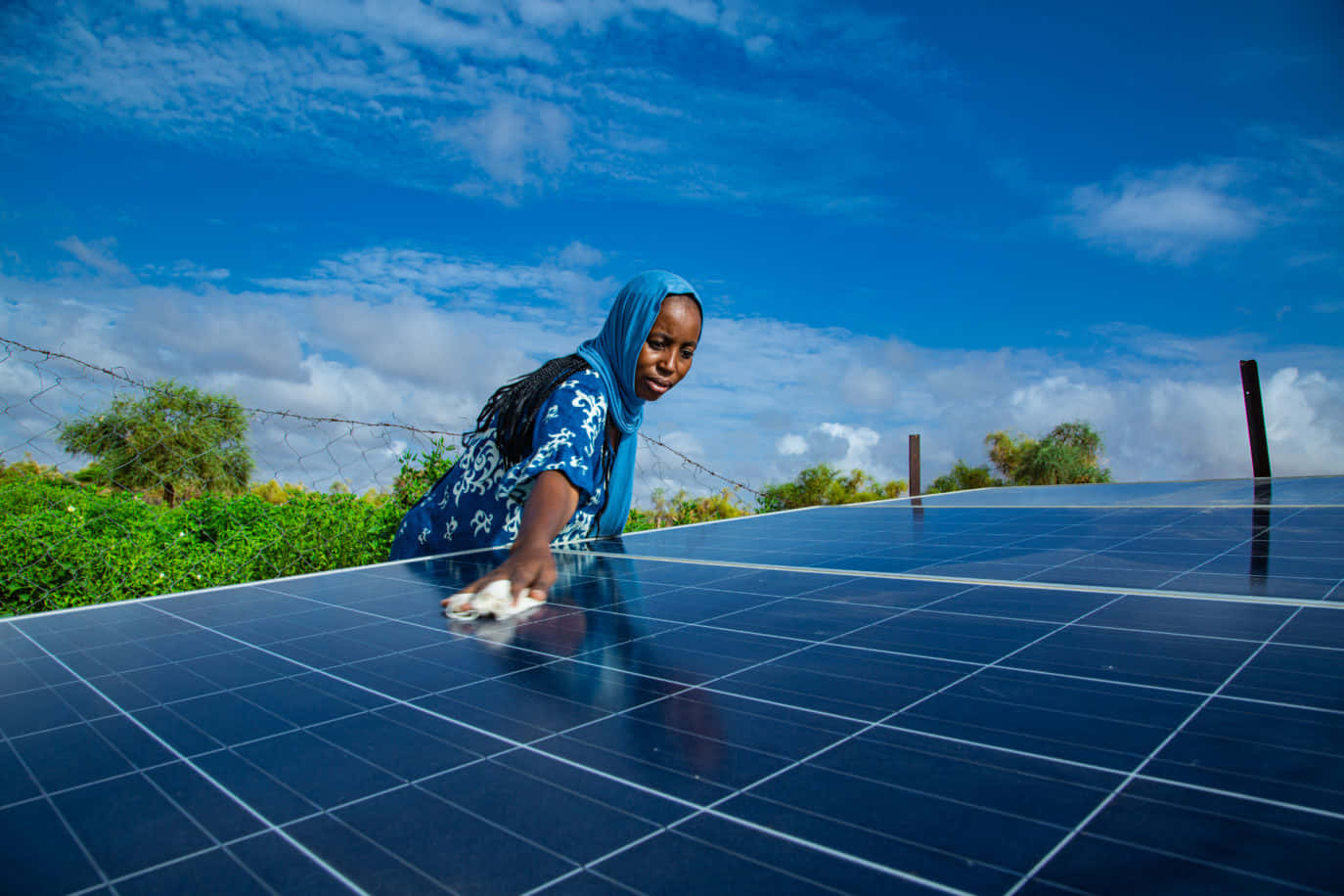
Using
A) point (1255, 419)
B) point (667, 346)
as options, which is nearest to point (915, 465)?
point (1255, 419)

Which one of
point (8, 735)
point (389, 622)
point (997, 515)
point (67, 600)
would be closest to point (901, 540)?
point (997, 515)

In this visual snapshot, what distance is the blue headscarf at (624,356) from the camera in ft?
13.8

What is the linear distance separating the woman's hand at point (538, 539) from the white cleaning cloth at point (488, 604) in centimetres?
4

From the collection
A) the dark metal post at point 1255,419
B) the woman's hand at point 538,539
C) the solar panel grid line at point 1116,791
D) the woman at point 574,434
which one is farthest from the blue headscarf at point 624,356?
the dark metal post at point 1255,419

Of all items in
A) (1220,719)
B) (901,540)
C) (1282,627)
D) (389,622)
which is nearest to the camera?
(1220,719)

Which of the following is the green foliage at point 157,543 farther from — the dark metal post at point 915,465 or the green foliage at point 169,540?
the dark metal post at point 915,465

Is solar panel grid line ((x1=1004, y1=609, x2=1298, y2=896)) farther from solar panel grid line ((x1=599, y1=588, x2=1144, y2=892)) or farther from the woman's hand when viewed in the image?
the woman's hand

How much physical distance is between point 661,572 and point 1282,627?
1.85 metres

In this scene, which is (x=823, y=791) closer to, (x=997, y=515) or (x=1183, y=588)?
(x=1183, y=588)

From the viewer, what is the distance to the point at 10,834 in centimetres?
113

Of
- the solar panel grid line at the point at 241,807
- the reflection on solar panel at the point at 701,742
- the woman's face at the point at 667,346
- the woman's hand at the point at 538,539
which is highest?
the woman's face at the point at 667,346

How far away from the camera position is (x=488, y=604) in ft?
7.60

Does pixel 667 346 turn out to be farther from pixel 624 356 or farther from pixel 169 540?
pixel 169 540

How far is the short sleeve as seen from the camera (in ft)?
11.6
